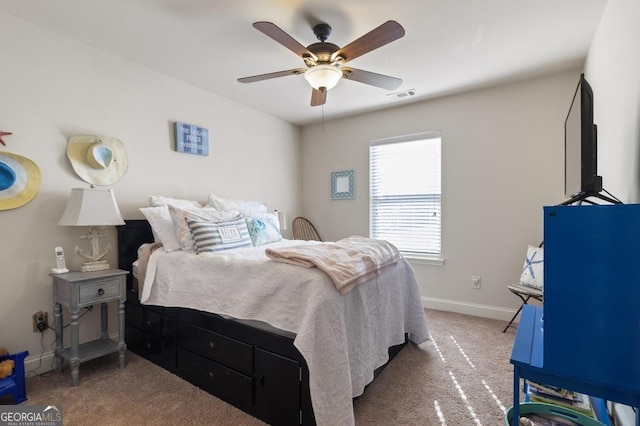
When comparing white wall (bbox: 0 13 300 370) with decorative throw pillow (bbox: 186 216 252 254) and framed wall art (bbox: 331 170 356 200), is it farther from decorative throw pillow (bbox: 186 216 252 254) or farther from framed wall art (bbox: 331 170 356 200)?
framed wall art (bbox: 331 170 356 200)

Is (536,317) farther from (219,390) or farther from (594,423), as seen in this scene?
(219,390)

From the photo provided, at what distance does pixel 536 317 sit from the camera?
1.64 m

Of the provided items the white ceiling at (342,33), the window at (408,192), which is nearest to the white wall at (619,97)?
the white ceiling at (342,33)

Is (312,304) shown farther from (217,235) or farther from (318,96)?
(318,96)

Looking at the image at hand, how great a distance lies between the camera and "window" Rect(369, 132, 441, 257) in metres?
3.67

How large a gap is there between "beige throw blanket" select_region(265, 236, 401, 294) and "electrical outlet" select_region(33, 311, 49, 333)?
6.02ft

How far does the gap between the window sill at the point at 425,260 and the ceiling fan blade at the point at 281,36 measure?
2.59 meters

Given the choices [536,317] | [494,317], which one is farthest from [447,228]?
[536,317]

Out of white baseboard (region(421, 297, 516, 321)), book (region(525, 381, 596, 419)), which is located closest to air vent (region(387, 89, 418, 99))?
white baseboard (region(421, 297, 516, 321))

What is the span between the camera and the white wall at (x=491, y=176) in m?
3.03

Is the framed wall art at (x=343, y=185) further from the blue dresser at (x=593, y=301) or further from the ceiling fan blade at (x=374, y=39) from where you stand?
the blue dresser at (x=593, y=301)

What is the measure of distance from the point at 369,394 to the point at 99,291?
77.9 inches

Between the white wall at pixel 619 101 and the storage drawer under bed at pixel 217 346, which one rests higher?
the white wall at pixel 619 101

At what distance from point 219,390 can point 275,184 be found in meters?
Answer: 2.80
